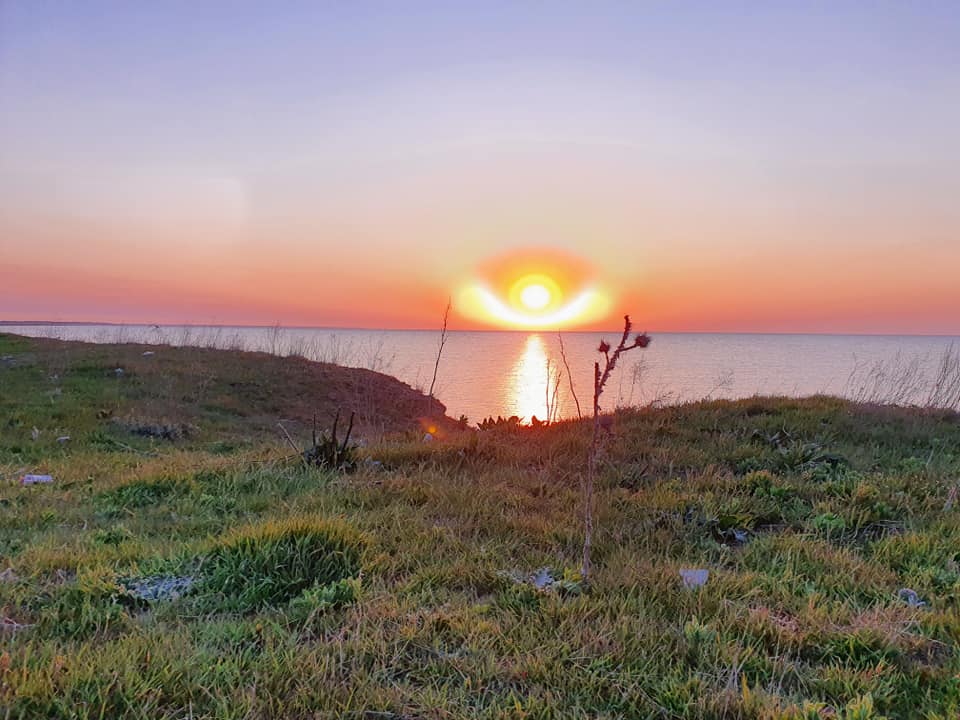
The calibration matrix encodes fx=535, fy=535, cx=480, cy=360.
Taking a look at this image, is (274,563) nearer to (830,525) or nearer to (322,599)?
(322,599)

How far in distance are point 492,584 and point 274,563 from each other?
1287 mm

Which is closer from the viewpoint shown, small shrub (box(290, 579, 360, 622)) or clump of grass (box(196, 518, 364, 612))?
small shrub (box(290, 579, 360, 622))

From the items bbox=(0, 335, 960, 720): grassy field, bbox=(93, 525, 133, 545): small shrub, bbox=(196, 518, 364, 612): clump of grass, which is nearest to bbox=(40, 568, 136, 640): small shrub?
bbox=(0, 335, 960, 720): grassy field

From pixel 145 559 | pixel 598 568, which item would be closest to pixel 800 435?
pixel 598 568

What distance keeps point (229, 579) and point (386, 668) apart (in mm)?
1241

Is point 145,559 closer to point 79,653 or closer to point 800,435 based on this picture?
point 79,653

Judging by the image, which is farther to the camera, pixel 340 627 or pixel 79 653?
pixel 340 627

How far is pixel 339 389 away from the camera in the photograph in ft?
58.7

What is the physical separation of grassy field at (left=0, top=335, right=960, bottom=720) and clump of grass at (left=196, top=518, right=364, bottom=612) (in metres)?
0.02

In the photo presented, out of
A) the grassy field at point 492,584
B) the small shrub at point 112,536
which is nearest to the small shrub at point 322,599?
the grassy field at point 492,584

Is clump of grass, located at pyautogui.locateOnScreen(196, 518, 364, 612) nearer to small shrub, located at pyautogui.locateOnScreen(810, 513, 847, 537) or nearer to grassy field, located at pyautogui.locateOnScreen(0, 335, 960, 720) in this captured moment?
grassy field, located at pyautogui.locateOnScreen(0, 335, 960, 720)

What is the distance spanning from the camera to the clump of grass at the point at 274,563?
2922mm

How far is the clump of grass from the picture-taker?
2.92 m

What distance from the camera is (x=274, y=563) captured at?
3.15 metres
